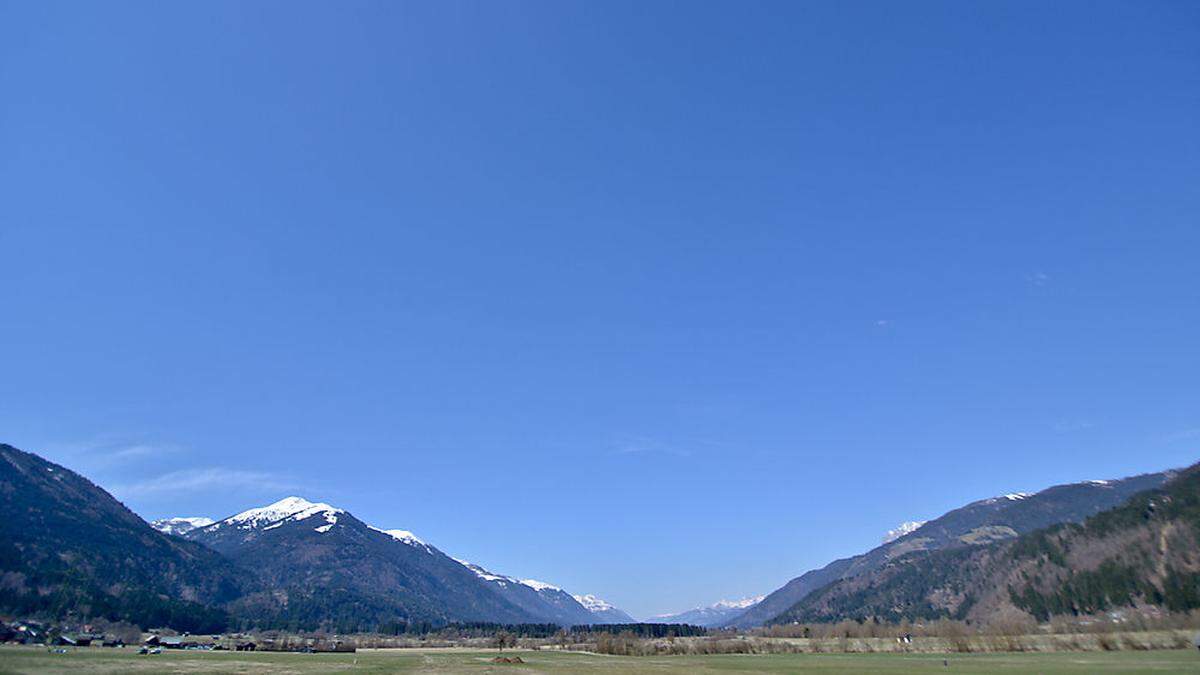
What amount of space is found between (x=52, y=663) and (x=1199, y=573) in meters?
262

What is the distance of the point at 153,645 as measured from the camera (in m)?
143

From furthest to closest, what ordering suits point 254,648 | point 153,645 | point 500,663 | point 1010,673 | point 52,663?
point 254,648, point 153,645, point 500,663, point 1010,673, point 52,663

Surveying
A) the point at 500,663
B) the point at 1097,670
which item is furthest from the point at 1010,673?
the point at 500,663

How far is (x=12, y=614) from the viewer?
196 metres

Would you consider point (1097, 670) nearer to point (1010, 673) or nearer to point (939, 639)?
point (1010, 673)

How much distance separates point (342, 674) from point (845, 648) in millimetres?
139165

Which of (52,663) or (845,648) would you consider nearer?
(52,663)

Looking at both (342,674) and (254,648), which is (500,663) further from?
(254,648)

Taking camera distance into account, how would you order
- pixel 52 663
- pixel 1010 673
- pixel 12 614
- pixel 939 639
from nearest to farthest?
1. pixel 52 663
2. pixel 1010 673
3. pixel 939 639
4. pixel 12 614

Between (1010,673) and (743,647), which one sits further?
(743,647)

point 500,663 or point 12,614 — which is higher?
point 12,614

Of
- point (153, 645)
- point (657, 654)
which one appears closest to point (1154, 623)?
point (657, 654)

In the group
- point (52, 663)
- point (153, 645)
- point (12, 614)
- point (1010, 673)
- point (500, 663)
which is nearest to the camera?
point (52, 663)

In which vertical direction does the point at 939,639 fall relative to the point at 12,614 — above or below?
below
